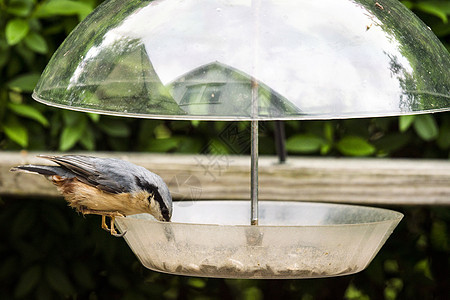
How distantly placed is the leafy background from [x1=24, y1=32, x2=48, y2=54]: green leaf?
3.0 inches

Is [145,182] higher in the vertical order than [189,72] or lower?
lower

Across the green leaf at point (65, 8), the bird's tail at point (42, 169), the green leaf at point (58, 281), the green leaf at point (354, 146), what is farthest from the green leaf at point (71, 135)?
the bird's tail at point (42, 169)

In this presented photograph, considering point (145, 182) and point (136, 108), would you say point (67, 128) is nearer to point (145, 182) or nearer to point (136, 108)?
point (145, 182)

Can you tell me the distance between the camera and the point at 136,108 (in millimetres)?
1031

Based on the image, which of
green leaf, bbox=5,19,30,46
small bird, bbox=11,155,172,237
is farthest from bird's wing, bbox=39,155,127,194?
green leaf, bbox=5,19,30,46

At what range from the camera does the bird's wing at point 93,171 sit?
3.89 feet

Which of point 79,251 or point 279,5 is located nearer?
point 279,5

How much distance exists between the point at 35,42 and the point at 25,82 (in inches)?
5.3

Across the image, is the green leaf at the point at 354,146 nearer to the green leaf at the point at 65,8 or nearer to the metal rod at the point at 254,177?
the green leaf at the point at 65,8

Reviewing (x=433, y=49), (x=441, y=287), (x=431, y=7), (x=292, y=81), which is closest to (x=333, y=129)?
(x=431, y=7)

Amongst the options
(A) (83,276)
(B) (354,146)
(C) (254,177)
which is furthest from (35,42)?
(C) (254,177)

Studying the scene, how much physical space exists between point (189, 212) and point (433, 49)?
0.57 m

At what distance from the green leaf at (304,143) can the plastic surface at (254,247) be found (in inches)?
48.7

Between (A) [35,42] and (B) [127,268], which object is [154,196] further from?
(B) [127,268]
